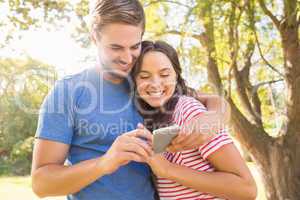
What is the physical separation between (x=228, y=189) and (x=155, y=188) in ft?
1.10

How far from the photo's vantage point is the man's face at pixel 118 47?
5.71 feet

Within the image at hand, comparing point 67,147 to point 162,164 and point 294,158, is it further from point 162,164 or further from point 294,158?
point 294,158

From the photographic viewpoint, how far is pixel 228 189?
1.56 m

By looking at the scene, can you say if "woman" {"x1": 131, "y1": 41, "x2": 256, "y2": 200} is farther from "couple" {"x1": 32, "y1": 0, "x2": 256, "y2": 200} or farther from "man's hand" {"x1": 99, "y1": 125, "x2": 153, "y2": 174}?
"man's hand" {"x1": 99, "y1": 125, "x2": 153, "y2": 174}

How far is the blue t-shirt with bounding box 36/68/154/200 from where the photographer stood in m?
1.58

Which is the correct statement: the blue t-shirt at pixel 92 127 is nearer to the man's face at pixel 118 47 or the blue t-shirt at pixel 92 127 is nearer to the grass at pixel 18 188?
the man's face at pixel 118 47

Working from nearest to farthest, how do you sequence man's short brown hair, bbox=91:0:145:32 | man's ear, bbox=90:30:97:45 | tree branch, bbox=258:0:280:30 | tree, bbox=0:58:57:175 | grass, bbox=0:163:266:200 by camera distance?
man's short brown hair, bbox=91:0:145:32, man's ear, bbox=90:30:97:45, tree branch, bbox=258:0:280:30, grass, bbox=0:163:266:200, tree, bbox=0:58:57:175

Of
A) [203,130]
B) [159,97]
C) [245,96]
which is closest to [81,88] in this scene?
[159,97]

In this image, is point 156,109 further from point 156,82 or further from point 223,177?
point 223,177

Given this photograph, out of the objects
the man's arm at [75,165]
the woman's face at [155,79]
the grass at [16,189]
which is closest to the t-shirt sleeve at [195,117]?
the woman's face at [155,79]

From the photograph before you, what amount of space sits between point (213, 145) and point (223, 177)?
0.12 meters

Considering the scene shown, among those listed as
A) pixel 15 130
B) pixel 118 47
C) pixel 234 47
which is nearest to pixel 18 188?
pixel 15 130

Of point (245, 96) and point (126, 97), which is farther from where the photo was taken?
point (245, 96)

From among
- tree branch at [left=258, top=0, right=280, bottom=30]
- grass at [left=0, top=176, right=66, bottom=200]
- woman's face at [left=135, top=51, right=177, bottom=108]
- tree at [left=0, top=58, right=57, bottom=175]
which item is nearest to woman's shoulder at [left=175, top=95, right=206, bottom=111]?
woman's face at [left=135, top=51, right=177, bottom=108]
